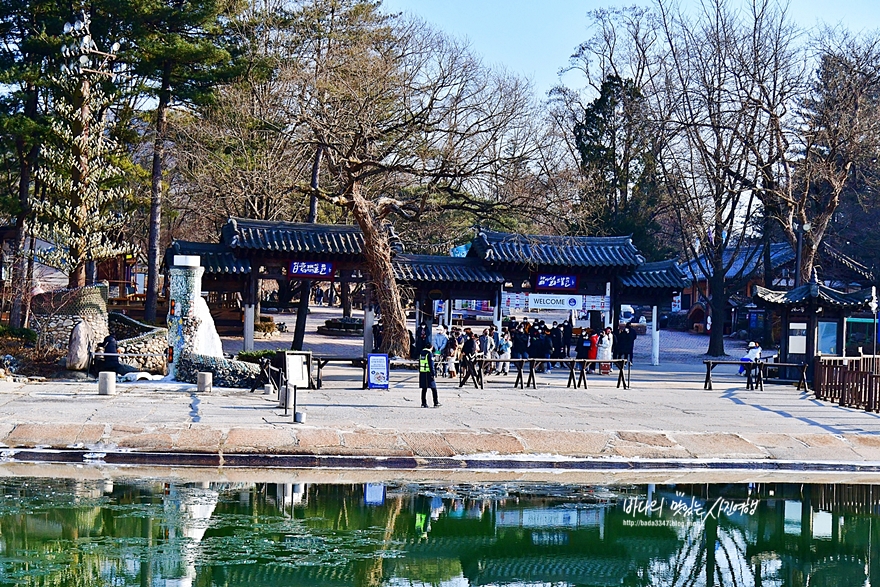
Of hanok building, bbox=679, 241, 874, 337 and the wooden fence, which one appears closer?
the wooden fence

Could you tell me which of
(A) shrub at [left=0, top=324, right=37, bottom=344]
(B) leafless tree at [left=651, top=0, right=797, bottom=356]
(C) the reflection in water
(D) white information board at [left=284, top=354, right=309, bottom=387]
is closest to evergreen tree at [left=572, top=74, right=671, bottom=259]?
(B) leafless tree at [left=651, top=0, right=797, bottom=356]

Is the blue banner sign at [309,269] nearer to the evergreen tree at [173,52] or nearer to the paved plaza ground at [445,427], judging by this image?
the evergreen tree at [173,52]

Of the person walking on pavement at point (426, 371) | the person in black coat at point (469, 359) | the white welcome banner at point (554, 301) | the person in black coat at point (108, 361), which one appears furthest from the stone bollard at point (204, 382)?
the white welcome banner at point (554, 301)

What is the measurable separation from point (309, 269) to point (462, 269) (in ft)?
18.9

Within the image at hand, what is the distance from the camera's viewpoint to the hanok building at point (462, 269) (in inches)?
1347

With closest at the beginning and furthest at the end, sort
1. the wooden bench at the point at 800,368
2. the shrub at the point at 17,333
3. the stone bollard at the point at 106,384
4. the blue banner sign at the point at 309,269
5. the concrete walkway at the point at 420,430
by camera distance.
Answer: the concrete walkway at the point at 420,430 < the stone bollard at the point at 106,384 < the wooden bench at the point at 800,368 < the shrub at the point at 17,333 < the blue banner sign at the point at 309,269

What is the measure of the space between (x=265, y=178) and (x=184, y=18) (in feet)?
23.8

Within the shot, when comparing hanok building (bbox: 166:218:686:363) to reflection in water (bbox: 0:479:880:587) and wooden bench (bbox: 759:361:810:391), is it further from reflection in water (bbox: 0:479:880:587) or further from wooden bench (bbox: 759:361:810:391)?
reflection in water (bbox: 0:479:880:587)

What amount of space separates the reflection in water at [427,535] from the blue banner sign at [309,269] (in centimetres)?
2107

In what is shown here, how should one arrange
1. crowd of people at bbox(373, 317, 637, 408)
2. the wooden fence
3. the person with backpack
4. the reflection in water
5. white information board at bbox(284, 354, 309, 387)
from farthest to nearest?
1. the person with backpack
2. crowd of people at bbox(373, 317, 637, 408)
3. the wooden fence
4. white information board at bbox(284, 354, 309, 387)
5. the reflection in water

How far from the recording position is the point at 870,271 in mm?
52750

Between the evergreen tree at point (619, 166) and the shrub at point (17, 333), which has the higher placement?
the evergreen tree at point (619, 166)

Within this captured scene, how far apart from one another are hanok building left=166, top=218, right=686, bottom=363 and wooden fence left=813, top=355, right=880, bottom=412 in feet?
34.9

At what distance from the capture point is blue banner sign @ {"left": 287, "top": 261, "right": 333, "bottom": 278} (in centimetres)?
3503
